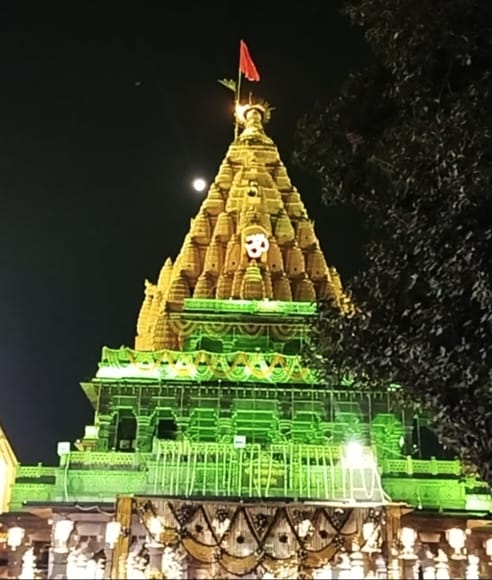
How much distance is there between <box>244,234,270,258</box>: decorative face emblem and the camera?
110ft

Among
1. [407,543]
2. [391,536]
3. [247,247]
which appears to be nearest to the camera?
[391,536]

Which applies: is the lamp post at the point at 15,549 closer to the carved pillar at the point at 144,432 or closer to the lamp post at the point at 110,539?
the lamp post at the point at 110,539

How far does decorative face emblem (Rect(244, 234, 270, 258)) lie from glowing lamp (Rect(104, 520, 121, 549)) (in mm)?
20406

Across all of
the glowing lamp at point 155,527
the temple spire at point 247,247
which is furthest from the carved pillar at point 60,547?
the temple spire at point 247,247

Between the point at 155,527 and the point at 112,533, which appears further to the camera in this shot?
the point at 155,527

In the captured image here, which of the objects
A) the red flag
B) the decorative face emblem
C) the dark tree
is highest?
the red flag

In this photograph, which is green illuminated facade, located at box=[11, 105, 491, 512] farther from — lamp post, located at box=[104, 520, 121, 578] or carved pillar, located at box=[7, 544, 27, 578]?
carved pillar, located at box=[7, 544, 27, 578]

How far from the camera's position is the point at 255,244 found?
110ft

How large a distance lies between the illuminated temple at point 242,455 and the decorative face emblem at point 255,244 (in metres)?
0.05

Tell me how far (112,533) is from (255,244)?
21.0 m

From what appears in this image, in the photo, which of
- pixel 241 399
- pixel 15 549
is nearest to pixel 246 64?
pixel 241 399


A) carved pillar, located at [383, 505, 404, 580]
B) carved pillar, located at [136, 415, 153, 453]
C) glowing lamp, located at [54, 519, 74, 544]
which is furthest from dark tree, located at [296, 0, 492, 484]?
carved pillar, located at [136, 415, 153, 453]

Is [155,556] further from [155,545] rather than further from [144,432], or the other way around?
[144,432]

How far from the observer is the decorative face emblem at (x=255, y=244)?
3356 cm
